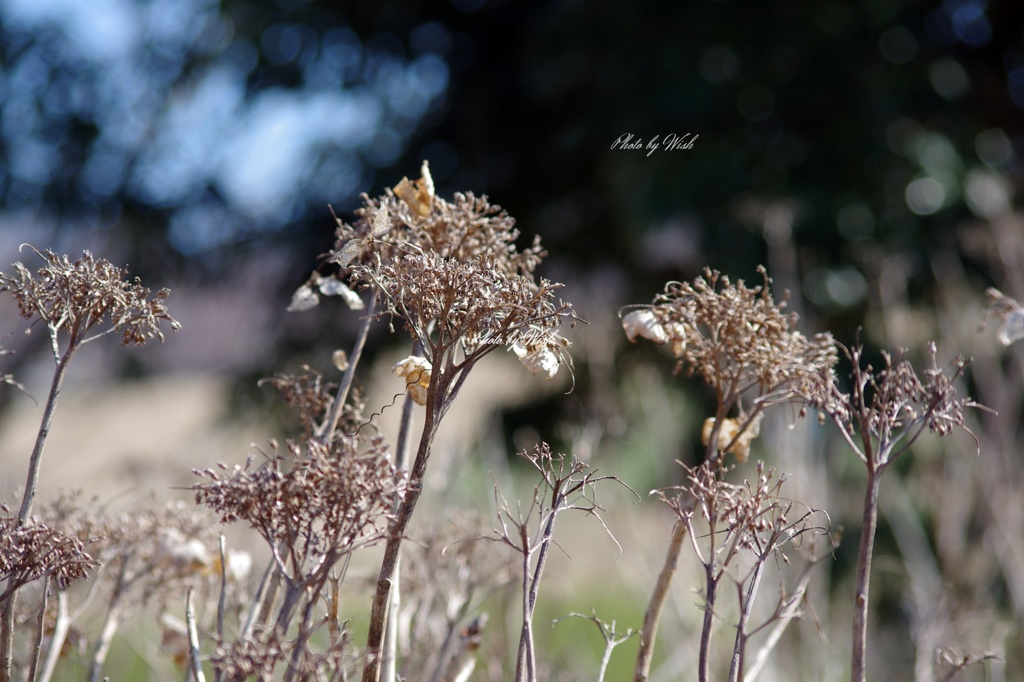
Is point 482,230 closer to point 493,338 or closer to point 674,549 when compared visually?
point 493,338

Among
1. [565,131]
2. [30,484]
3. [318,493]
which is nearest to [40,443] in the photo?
[30,484]

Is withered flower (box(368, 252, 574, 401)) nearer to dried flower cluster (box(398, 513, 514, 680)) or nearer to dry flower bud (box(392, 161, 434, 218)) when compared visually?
dry flower bud (box(392, 161, 434, 218))

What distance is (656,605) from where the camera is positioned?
0.53 metres

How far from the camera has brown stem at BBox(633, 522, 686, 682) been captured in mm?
508

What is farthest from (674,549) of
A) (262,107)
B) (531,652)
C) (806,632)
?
(262,107)

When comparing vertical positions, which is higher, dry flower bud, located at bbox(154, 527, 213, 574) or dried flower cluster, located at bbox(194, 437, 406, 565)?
dry flower bud, located at bbox(154, 527, 213, 574)

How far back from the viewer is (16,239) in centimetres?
303

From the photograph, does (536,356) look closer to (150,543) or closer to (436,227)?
(436,227)

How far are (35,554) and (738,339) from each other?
0.41 meters

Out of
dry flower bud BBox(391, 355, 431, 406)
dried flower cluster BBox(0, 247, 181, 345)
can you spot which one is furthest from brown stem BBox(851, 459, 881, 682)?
Result: dried flower cluster BBox(0, 247, 181, 345)

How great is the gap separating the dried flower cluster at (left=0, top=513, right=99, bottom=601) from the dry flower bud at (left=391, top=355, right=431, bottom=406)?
19 centimetres

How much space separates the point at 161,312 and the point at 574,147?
252cm

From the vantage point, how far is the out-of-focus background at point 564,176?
2434 millimetres

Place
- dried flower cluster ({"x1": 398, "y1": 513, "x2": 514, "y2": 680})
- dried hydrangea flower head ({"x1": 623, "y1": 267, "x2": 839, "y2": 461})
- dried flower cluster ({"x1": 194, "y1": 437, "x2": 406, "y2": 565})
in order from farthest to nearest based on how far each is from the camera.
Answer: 1. dried flower cluster ({"x1": 398, "y1": 513, "x2": 514, "y2": 680})
2. dried hydrangea flower head ({"x1": 623, "y1": 267, "x2": 839, "y2": 461})
3. dried flower cluster ({"x1": 194, "y1": 437, "x2": 406, "y2": 565})
